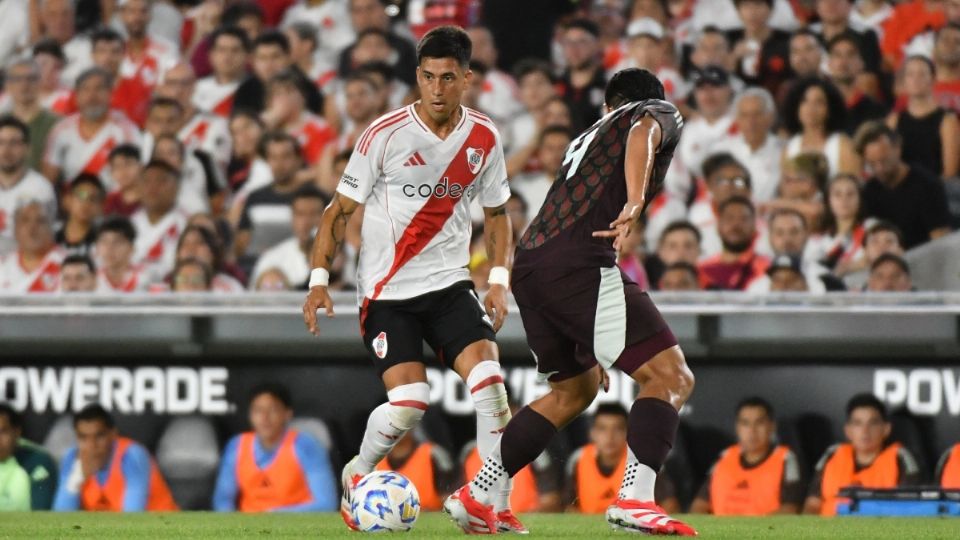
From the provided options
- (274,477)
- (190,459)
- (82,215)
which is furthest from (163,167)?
(274,477)

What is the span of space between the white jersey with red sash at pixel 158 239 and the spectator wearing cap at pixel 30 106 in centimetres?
131

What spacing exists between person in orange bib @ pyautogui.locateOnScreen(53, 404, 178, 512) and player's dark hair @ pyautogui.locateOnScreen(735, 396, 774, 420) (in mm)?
3331

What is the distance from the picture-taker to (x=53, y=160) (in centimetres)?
1288

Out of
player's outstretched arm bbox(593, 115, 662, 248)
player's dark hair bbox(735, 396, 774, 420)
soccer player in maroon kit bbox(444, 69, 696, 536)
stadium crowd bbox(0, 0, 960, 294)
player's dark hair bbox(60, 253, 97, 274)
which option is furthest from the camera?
player's dark hair bbox(60, 253, 97, 274)

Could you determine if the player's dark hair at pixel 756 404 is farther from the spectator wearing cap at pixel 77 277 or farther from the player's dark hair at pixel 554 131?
the spectator wearing cap at pixel 77 277

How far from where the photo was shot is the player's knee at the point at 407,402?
703 cm

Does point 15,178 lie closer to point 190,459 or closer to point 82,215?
point 82,215

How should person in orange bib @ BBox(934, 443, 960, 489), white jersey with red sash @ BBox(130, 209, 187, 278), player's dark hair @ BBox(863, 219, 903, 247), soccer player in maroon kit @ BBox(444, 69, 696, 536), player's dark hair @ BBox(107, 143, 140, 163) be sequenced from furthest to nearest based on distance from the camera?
player's dark hair @ BBox(107, 143, 140, 163), white jersey with red sash @ BBox(130, 209, 187, 278), player's dark hair @ BBox(863, 219, 903, 247), person in orange bib @ BBox(934, 443, 960, 489), soccer player in maroon kit @ BBox(444, 69, 696, 536)

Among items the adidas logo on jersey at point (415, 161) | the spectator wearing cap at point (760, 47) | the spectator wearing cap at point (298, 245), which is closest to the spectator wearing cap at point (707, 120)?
the spectator wearing cap at point (760, 47)

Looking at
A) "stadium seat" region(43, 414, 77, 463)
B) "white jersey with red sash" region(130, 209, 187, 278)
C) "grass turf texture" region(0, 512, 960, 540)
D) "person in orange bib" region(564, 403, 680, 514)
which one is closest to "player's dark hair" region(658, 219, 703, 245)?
"person in orange bib" region(564, 403, 680, 514)

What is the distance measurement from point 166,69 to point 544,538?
8411 millimetres

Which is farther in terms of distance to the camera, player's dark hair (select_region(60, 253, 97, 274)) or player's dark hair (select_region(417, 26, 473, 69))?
player's dark hair (select_region(60, 253, 97, 274))

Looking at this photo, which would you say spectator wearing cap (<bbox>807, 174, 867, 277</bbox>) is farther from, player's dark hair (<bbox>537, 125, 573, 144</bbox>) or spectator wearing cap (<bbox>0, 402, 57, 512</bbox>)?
spectator wearing cap (<bbox>0, 402, 57, 512</bbox>)

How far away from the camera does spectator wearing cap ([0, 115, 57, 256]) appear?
12.2 m
